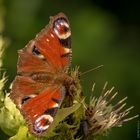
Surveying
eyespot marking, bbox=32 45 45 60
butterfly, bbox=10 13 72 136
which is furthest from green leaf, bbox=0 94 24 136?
eyespot marking, bbox=32 45 45 60

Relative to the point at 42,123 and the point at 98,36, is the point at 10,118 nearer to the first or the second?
the point at 42,123

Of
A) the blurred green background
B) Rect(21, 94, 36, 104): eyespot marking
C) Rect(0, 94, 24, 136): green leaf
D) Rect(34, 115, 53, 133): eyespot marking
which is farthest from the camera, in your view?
the blurred green background

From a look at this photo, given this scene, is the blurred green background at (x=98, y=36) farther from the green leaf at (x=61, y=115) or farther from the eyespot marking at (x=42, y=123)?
the eyespot marking at (x=42, y=123)

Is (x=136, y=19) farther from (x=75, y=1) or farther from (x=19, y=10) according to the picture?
(x=19, y=10)

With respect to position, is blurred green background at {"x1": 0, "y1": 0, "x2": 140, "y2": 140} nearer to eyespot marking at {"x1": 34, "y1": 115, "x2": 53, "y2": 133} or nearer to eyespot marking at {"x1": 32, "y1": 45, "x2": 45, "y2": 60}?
eyespot marking at {"x1": 32, "y1": 45, "x2": 45, "y2": 60}

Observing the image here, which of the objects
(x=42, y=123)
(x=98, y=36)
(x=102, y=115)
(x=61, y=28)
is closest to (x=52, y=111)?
(x=42, y=123)

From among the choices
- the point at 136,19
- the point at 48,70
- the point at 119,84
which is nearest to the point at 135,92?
the point at 119,84
